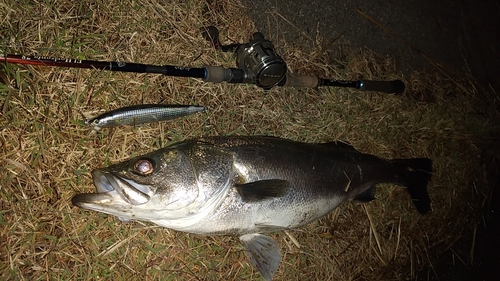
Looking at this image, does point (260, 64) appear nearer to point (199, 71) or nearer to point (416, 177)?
point (199, 71)

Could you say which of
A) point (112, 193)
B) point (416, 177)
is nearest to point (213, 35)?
point (112, 193)

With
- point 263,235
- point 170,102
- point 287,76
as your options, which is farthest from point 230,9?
point 263,235

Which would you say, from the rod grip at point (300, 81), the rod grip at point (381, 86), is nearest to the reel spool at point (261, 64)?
the rod grip at point (300, 81)

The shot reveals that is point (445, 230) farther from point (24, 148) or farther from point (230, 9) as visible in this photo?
point (24, 148)

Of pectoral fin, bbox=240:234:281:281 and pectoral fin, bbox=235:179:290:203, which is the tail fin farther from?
pectoral fin, bbox=235:179:290:203

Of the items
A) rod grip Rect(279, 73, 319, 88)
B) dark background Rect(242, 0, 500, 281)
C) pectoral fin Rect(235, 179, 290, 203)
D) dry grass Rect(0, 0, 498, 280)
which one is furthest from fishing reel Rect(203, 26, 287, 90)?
pectoral fin Rect(235, 179, 290, 203)

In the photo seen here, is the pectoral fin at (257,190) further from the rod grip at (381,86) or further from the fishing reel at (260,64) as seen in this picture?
the rod grip at (381,86)
